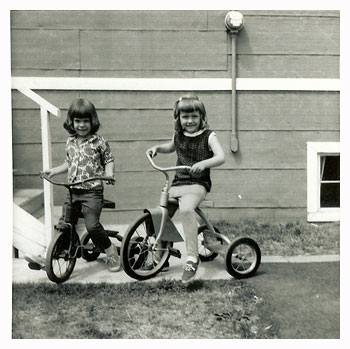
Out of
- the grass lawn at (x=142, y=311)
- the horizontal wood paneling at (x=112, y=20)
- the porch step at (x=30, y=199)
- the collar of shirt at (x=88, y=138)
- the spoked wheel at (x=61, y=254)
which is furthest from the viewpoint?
the horizontal wood paneling at (x=112, y=20)

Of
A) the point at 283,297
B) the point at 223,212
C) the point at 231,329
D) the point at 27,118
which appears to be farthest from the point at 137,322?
the point at 27,118

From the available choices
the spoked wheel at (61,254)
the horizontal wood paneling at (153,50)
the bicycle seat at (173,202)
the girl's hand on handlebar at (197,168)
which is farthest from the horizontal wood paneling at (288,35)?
the spoked wheel at (61,254)

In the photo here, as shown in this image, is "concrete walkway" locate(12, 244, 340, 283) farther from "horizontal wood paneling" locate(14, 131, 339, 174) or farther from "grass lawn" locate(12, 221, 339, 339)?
"horizontal wood paneling" locate(14, 131, 339, 174)

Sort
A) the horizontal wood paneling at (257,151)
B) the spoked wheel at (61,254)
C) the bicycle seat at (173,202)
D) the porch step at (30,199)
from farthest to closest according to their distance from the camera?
the horizontal wood paneling at (257,151) < the porch step at (30,199) < the bicycle seat at (173,202) < the spoked wheel at (61,254)

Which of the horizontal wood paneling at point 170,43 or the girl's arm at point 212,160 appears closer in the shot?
the girl's arm at point 212,160

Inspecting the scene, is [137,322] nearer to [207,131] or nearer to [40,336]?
[40,336]

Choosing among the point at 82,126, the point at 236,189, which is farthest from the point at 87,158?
the point at 236,189

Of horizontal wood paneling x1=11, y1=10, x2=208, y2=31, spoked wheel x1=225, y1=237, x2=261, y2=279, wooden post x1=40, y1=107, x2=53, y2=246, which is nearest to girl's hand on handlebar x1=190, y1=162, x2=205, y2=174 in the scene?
spoked wheel x1=225, y1=237, x2=261, y2=279

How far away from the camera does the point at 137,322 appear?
270 cm

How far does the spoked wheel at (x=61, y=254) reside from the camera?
118 inches

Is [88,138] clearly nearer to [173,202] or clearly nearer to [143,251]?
[173,202]

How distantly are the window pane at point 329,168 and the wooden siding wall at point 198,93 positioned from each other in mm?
201

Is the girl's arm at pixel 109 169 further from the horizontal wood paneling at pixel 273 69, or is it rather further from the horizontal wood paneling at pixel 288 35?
the horizontal wood paneling at pixel 288 35
